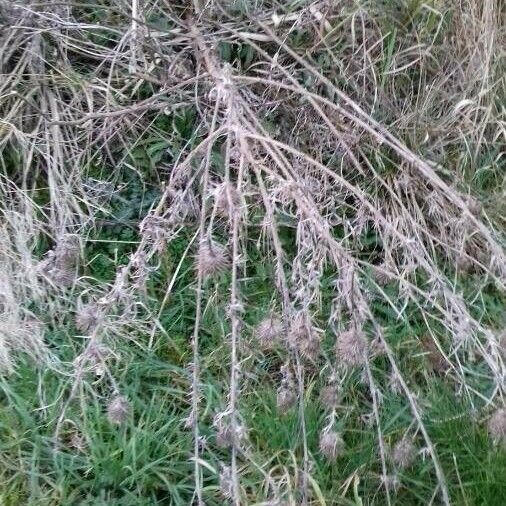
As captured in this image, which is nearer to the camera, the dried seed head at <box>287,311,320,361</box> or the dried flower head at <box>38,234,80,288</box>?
the dried seed head at <box>287,311,320,361</box>

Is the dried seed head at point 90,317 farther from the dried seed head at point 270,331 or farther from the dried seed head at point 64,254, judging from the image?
the dried seed head at point 270,331

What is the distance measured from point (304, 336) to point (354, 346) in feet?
0.37

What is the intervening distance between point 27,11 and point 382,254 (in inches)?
56.9

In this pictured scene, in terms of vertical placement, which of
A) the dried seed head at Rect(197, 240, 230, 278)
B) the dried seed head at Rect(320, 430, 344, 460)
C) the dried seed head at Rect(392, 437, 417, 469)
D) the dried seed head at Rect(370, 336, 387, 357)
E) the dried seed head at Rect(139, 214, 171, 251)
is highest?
the dried seed head at Rect(197, 240, 230, 278)

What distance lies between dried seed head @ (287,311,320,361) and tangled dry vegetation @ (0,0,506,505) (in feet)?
0.54

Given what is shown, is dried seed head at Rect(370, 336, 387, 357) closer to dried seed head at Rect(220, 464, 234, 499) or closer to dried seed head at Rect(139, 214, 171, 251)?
dried seed head at Rect(220, 464, 234, 499)

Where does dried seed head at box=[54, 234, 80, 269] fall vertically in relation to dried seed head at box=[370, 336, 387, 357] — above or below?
below

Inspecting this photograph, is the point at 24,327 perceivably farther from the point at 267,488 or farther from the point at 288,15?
the point at 288,15

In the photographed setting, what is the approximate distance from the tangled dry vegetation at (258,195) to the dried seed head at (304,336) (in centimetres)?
16

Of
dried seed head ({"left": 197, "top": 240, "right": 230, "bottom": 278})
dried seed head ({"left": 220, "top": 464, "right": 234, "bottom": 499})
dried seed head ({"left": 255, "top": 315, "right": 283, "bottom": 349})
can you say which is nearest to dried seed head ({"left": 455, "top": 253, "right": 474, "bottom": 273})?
dried seed head ({"left": 255, "top": 315, "right": 283, "bottom": 349})

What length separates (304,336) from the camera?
1.90 m

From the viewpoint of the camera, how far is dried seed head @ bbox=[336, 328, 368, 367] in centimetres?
186

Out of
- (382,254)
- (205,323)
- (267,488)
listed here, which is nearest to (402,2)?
(382,254)

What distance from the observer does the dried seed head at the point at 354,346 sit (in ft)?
6.11
